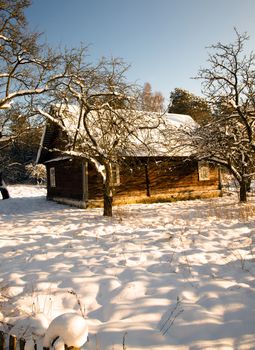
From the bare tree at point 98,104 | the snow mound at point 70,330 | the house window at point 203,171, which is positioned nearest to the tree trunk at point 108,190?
the bare tree at point 98,104

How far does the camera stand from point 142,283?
4871 mm

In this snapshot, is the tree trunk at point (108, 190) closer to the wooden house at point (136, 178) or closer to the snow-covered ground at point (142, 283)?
the snow-covered ground at point (142, 283)

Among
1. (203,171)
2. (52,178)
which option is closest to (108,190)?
(203,171)

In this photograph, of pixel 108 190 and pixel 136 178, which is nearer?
pixel 108 190

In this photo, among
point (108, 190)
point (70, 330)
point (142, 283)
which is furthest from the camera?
point (108, 190)

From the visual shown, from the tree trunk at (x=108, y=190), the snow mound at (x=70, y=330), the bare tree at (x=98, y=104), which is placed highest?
the bare tree at (x=98, y=104)

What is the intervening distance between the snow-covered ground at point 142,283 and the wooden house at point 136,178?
7567 millimetres

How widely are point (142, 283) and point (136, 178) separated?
12.5 metres

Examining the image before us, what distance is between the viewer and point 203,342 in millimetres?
3369

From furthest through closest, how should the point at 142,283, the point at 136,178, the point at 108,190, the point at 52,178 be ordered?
the point at 52,178 → the point at 136,178 → the point at 108,190 → the point at 142,283

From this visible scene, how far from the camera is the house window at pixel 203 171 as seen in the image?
1903 centimetres

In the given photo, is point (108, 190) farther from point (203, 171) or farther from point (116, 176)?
point (203, 171)

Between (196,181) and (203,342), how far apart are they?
52.7ft

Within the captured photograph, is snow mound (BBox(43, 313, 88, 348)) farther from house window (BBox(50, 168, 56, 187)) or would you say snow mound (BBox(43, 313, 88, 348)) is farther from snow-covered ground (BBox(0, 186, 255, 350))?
house window (BBox(50, 168, 56, 187))
